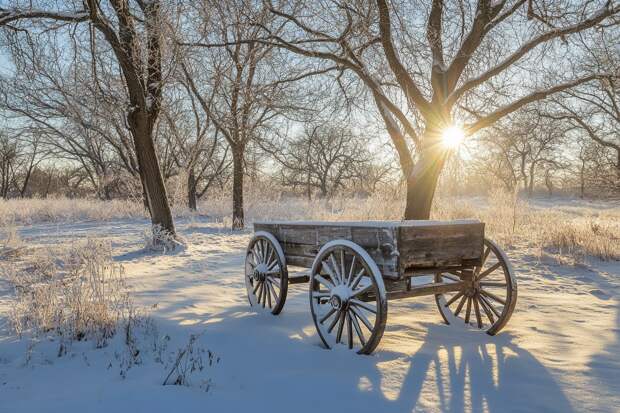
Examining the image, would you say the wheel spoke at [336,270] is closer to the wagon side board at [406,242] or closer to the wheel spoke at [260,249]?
the wagon side board at [406,242]

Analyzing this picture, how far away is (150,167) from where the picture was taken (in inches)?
335

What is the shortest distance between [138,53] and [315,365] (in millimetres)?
7215

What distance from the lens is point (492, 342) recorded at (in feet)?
11.3

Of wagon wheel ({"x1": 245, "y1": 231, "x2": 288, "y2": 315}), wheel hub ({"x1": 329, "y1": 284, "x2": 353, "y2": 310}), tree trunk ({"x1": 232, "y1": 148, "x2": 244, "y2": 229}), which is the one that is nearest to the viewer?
wheel hub ({"x1": 329, "y1": 284, "x2": 353, "y2": 310})

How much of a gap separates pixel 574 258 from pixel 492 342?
4.53 m

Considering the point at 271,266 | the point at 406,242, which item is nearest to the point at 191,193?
the point at 271,266

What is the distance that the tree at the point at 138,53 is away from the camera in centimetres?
703

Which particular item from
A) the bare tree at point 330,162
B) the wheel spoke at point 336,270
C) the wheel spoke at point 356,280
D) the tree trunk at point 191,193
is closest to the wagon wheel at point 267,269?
the wheel spoke at point 336,270

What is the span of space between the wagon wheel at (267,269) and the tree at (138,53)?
12.2 feet

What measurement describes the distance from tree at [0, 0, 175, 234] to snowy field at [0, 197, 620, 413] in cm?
404

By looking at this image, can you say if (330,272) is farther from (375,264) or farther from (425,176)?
(425,176)

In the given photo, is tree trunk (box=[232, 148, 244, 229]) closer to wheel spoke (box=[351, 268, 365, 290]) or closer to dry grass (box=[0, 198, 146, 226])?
dry grass (box=[0, 198, 146, 226])

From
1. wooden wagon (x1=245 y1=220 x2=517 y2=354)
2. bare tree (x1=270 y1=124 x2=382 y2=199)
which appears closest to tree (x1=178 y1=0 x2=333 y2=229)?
wooden wagon (x1=245 y1=220 x2=517 y2=354)

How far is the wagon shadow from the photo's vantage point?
2378mm
